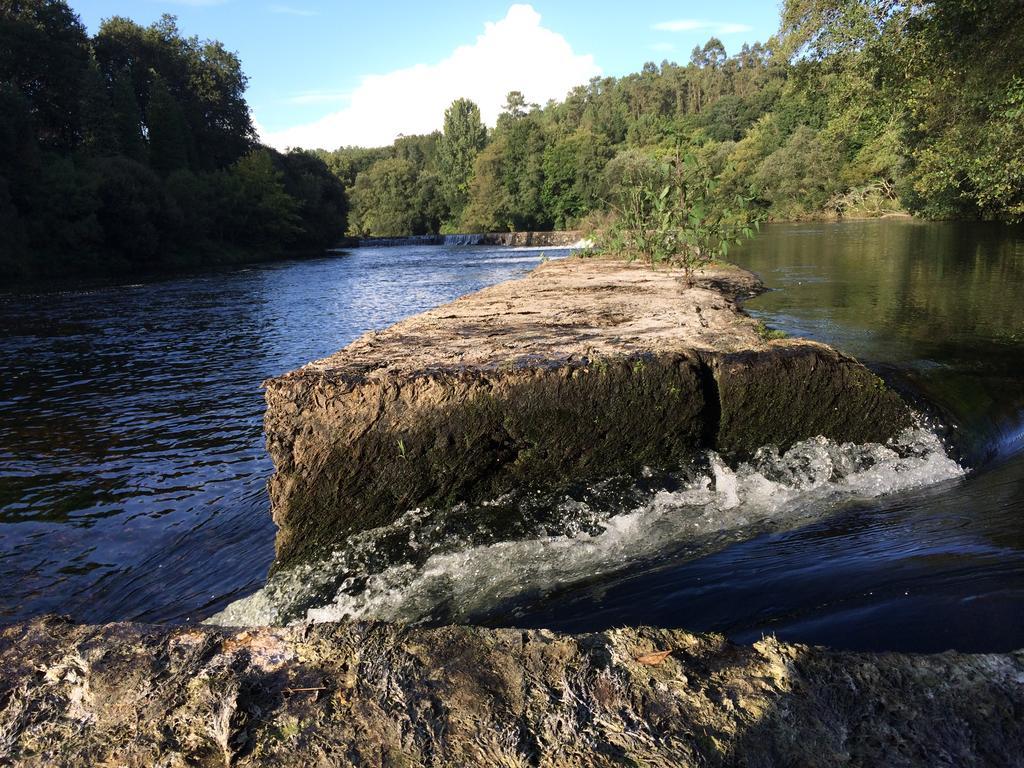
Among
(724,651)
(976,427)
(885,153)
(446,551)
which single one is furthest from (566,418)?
(885,153)

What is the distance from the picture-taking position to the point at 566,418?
378 cm

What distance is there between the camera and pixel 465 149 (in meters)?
92.4

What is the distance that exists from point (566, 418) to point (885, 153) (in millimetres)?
49414

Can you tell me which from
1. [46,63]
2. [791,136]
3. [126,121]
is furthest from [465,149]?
[46,63]

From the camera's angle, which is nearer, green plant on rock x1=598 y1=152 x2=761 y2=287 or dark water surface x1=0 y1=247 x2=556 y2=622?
dark water surface x1=0 y1=247 x2=556 y2=622

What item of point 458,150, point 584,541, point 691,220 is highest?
point 458,150

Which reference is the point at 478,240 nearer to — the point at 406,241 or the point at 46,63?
the point at 406,241

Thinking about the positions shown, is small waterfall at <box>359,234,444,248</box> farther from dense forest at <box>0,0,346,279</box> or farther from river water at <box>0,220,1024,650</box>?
river water at <box>0,220,1024,650</box>

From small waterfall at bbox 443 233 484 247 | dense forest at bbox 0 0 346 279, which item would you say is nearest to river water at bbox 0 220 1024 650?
dense forest at bbox 0 0 346 279

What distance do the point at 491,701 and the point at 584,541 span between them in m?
1.81

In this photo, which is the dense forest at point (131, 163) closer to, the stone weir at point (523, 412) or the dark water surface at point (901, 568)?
the stone weir at point (523, 412)

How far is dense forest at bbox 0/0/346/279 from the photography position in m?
31.9

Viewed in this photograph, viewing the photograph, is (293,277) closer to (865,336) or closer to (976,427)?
(865,336)

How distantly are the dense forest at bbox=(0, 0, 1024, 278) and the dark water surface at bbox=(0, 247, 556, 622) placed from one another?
6168mm
